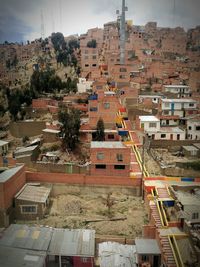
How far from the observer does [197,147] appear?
13.7m

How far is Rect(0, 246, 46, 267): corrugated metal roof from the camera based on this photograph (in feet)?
20.5

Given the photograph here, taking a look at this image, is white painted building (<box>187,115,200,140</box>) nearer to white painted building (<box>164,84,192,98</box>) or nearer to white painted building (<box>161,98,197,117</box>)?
white painted building (<box>161,98,197,117</box>)

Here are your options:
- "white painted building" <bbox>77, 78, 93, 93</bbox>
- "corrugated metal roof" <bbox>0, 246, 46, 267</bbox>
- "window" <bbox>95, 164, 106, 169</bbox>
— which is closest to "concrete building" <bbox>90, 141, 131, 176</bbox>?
"window" <bbox>95, 164, 106, 169</bbox>

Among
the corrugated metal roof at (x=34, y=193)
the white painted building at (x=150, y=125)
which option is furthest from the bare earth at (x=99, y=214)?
the white painted building at (x=150, y=125)

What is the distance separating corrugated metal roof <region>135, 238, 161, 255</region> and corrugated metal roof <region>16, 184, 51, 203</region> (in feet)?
12.0

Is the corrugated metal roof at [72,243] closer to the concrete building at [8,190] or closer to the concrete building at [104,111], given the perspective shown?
the concrete building at [8,190]

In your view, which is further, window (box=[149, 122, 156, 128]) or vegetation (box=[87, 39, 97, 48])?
vegetation (box=[87, 39, 97, 48])

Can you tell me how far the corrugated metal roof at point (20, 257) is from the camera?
624 cm

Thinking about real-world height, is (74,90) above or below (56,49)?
below

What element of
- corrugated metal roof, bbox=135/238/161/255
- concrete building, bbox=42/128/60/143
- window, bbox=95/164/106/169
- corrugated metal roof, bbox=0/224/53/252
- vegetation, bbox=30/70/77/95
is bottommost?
corrugated metal roof, bbox=135/238/161/255

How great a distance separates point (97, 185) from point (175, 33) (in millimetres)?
30510

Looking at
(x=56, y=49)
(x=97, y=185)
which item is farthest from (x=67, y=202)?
(x=56, y=49)

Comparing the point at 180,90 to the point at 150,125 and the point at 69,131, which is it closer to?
the point at 150,125

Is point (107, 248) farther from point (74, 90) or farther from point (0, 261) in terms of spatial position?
point (74, 90)
